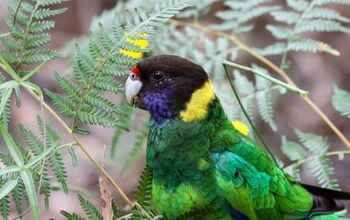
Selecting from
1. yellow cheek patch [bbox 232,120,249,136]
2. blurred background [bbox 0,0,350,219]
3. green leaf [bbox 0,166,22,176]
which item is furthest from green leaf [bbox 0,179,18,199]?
blurred background [bbox 0,0,350,219]

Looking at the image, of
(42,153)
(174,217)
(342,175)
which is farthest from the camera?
(342,175)

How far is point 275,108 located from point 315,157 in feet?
7.91

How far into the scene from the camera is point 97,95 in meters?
1.48

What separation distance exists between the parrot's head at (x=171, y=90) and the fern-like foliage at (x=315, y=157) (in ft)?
1.19

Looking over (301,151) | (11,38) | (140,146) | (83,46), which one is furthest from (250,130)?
(11,38)

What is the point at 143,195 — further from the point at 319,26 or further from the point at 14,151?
the point at 319,26

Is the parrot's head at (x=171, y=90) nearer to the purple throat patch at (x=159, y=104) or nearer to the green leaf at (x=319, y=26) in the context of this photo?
the purple throat patch at (x=159, y=104)

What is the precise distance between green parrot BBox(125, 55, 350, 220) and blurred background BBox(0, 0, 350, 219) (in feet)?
6.26

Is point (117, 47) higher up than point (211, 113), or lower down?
higher up

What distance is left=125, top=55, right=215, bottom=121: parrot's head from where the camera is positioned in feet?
5.61

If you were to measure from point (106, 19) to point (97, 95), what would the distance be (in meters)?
1.01

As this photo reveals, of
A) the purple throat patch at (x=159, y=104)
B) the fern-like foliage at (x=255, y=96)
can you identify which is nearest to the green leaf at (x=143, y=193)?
the purple throat patch at (x=159, y=104)

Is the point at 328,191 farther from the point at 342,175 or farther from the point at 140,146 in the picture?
the point at 342,175

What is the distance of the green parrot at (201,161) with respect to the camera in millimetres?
1652
